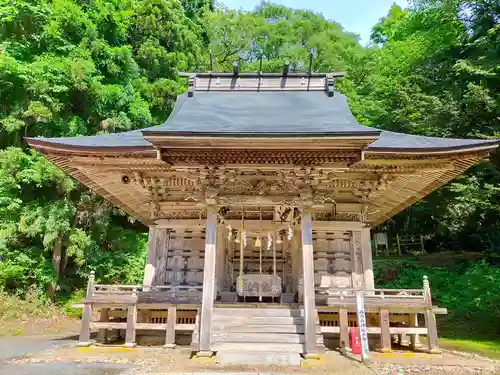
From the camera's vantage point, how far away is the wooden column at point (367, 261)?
10.3 meters

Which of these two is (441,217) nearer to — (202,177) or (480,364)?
(480,364)

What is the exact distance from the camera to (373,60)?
29.8 meters

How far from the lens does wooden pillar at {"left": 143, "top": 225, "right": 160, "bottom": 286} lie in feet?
35.5

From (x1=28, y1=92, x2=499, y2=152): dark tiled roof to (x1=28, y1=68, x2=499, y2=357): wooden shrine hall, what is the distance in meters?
0.03

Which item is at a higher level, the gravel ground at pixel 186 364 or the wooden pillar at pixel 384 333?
the wooden pillar at pixel 384 333

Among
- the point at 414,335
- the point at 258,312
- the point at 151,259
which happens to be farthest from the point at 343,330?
the point at 151,259

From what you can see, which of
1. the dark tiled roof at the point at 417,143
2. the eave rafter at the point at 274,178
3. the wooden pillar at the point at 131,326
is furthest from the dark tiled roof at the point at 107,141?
the dark tiled roof at the point at 417,143

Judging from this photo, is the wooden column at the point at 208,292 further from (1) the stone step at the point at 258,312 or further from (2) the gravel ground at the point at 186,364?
(1) the stone step at the point at 258,312

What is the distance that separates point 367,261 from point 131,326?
6.51 meters

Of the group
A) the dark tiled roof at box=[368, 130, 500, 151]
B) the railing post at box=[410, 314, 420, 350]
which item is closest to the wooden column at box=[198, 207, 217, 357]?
the dark tiled roof at box=[368, 130, 500, 151]

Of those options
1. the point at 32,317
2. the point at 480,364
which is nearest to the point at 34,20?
the point at 32,317

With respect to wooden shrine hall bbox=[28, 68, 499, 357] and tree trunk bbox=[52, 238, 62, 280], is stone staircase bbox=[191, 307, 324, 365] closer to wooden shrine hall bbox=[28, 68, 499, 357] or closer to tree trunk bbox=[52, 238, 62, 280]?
wooden shrine hall bbox=[28, 68, 499, 357]

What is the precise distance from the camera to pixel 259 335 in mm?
7762

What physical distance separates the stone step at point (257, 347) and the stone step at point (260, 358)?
149 millimetres
